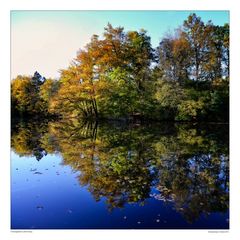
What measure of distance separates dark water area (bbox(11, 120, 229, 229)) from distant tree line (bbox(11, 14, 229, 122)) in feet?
14.7

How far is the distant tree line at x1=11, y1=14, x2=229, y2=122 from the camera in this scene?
1305 cm

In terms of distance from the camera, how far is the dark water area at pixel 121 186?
448 cm

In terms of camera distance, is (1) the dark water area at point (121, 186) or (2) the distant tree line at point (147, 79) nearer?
(1) the dark water area at point (121, 186)

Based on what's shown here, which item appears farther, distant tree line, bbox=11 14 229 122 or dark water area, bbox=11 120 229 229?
distant tree line, bbox=11 14 229 122

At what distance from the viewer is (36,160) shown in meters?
8.04

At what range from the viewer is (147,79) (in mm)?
15406

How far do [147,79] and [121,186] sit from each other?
10204 millimetres

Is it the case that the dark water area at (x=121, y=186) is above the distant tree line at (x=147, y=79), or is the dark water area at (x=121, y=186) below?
below

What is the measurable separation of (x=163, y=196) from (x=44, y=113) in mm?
17773

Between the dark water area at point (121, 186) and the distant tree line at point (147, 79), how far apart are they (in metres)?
4.49

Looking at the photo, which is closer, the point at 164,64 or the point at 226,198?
the point at 226,198

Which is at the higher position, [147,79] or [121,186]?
[147,79]
